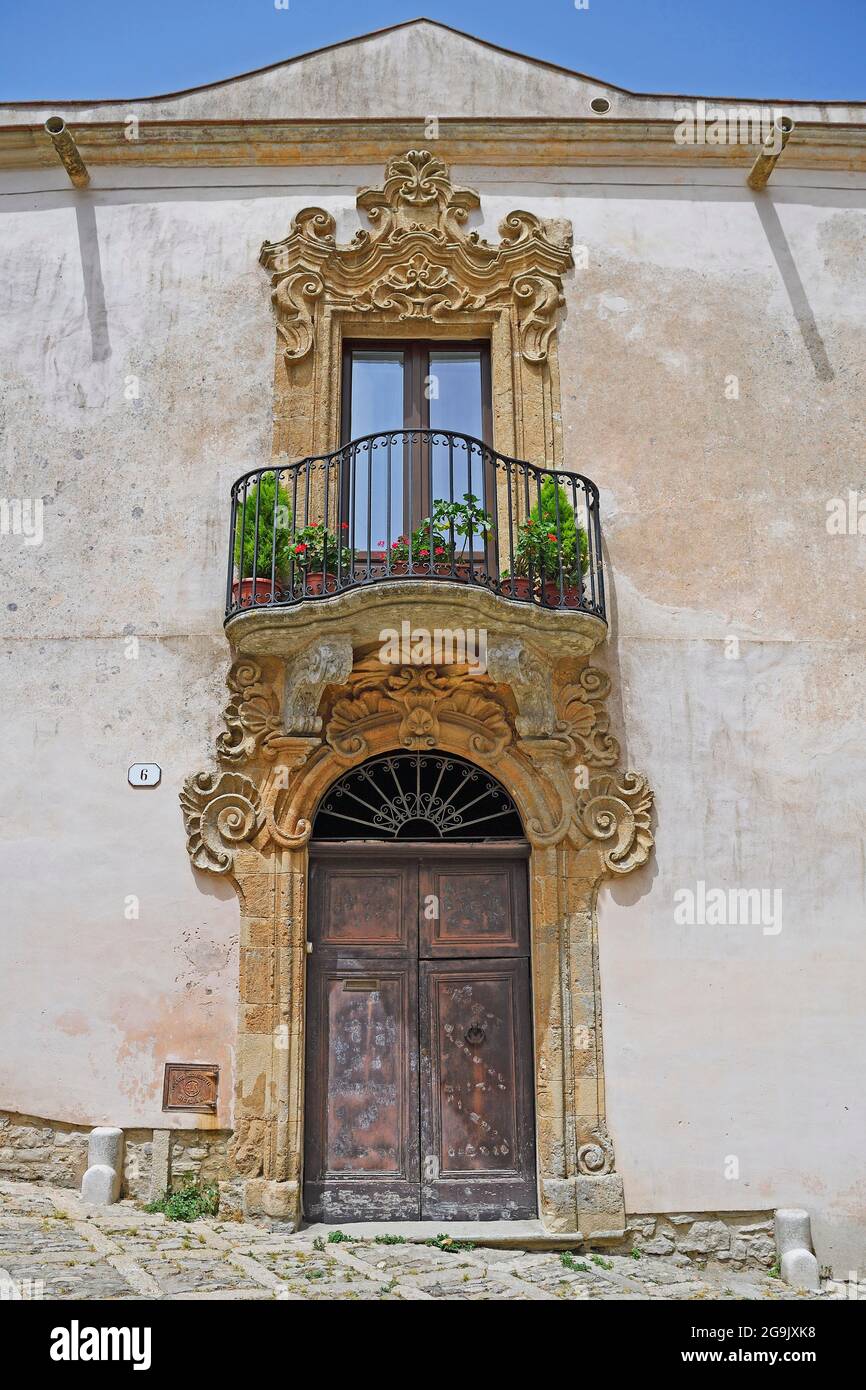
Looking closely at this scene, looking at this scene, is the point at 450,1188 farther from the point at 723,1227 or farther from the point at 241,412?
the point at 241,412

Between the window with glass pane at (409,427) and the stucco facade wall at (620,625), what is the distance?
0.69m

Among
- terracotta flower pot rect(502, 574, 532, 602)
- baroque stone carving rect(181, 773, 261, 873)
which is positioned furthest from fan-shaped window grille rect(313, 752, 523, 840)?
terracotta flower pot rect(502, 574, 532, 602)

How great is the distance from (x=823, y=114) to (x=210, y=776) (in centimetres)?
691

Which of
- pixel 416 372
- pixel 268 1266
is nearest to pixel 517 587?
pixel 416 372

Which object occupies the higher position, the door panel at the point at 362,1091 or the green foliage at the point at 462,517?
the green foliage at the point at 462,517

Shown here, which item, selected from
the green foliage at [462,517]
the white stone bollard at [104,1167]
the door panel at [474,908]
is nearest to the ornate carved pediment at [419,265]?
the green foliage at [462,517]

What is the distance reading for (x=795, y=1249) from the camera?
23.5 feet

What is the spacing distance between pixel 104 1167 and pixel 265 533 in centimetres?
415

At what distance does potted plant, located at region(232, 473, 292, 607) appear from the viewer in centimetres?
784

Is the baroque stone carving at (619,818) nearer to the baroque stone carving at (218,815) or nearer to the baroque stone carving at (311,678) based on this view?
the baroque stone carving at (311,678)

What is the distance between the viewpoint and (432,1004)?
7777 mm

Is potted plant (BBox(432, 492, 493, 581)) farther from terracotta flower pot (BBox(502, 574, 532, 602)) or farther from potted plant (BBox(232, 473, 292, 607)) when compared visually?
potted plant (BBox(232, 473, 292, 607))

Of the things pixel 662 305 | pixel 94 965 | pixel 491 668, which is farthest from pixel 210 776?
pixel 662 305

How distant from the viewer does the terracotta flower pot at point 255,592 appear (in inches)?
307
